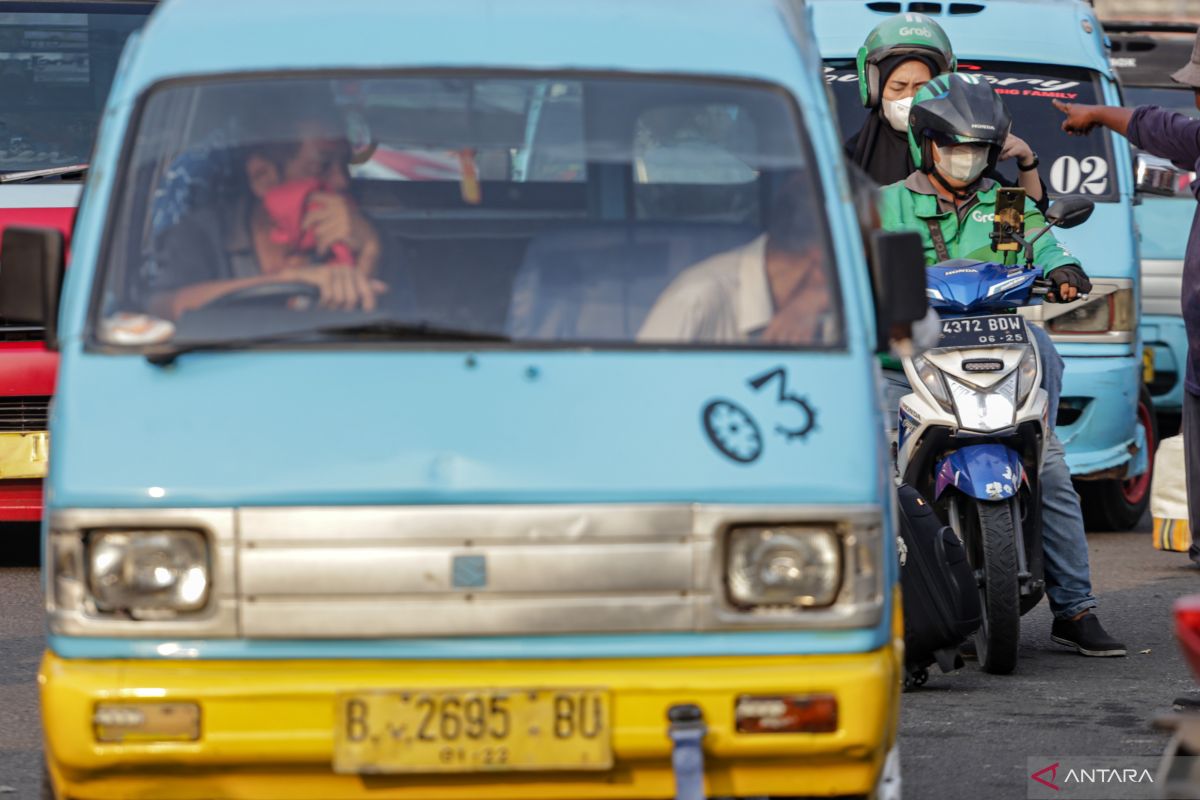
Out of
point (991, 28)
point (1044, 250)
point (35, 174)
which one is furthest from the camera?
point (991, 28)

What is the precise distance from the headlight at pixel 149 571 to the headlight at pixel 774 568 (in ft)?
3.27

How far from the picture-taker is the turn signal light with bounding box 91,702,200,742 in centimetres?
431

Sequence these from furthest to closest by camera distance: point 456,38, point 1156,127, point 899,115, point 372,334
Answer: point 899,115
point 1156,127
point 456,38
point 372,334

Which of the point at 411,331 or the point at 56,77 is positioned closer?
the point at 411,331

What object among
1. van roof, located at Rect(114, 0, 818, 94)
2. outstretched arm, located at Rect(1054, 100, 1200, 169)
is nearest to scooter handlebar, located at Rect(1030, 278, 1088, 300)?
outstretched arm, located at Rect(1054, 100, 1200, 169)

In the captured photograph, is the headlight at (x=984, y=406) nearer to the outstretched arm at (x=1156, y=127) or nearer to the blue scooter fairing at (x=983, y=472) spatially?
the blue scooter fairing at (x=983, y=472)

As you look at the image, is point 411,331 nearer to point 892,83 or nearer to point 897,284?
point 897,284

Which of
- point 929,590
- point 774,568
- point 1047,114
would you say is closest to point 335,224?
point 774,568

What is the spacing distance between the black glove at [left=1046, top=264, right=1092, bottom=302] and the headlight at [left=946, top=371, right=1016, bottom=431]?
0.47m

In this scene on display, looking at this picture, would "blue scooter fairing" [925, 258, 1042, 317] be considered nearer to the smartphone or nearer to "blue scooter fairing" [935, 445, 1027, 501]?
the smartphone

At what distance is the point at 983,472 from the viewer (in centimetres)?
725

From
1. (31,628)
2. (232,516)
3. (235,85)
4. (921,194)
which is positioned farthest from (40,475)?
(232,516)

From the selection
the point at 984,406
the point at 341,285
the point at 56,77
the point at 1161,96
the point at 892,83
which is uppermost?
the point at 1161,96

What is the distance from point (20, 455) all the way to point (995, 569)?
14.1 feet
